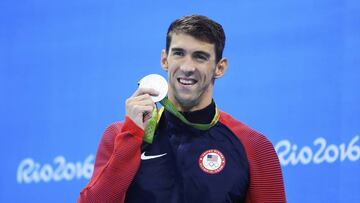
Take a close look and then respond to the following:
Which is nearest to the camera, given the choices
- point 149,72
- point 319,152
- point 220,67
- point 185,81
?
point 185,81

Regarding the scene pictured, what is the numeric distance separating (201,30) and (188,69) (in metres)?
0.11

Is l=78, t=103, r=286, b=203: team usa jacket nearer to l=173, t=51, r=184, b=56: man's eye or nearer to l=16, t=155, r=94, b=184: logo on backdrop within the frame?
l=173, t=51, r=184, b=56: man's eye

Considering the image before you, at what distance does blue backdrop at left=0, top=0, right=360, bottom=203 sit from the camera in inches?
89.7

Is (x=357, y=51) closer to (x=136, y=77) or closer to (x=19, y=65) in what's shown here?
(x=136, y=77)

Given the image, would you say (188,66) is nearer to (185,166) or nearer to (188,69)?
(188,69)

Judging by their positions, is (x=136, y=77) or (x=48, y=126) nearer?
(x=136, y=77)

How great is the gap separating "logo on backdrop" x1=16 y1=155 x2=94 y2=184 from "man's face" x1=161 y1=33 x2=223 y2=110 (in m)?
1.12

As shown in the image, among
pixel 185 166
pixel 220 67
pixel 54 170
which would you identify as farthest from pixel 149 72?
pixel 185 166

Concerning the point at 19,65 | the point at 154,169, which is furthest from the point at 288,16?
the point at 19,65

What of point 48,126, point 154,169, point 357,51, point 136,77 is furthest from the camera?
point 48,126

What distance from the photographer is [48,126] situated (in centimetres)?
285

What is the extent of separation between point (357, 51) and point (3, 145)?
1596mm

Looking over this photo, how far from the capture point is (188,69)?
158 cm

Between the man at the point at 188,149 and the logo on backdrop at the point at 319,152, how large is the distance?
2.22ft
